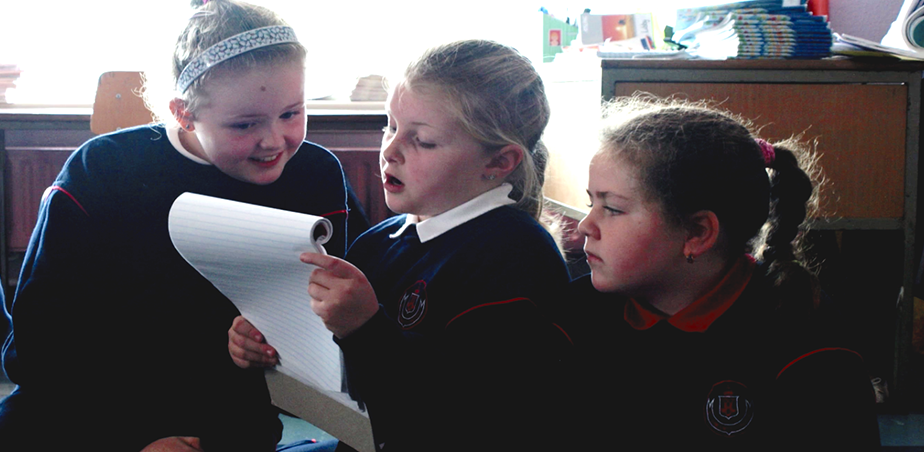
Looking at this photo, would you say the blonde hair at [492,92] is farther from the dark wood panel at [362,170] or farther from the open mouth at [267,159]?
the dark wood panel at [362,170]

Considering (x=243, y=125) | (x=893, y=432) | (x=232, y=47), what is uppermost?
(x=232, y=47)

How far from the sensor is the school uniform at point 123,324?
0.94 m

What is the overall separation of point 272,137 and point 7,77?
7.11ft

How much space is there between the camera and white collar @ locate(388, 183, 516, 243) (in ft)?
3.05

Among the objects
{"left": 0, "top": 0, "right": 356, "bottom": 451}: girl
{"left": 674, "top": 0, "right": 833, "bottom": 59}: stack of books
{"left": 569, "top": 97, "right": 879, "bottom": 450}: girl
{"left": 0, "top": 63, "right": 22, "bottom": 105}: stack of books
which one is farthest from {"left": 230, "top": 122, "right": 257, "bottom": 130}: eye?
{"left": 0, "top": 63, "right": 22, "bottom": 105}: stack of books

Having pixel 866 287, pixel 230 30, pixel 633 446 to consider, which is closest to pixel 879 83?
pixel 866 287

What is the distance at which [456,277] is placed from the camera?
868 mm

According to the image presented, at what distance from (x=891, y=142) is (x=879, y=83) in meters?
0.14

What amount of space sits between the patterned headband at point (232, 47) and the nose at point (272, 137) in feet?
0.36

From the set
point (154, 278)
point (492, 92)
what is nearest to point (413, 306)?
point (492, 92)

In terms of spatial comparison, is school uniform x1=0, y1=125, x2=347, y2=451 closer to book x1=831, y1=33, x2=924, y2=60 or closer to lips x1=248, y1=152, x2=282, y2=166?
lips x1=248, y1=152, x2=282, y2=166

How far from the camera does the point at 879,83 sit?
1644 mm

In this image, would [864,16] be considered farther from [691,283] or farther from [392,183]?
[392,183]

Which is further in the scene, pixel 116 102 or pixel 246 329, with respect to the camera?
pixel 116 102
